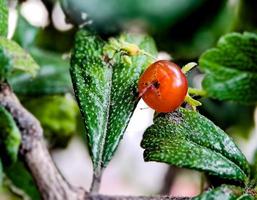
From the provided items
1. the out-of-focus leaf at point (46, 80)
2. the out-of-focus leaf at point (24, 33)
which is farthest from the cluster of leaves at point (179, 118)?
the out-of-focus leaf at point (24, 33)

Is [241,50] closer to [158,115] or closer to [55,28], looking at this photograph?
[158,115]

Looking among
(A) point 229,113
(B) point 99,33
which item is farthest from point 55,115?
(A) point 229,113

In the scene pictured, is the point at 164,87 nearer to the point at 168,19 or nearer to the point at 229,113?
the point at 168,19

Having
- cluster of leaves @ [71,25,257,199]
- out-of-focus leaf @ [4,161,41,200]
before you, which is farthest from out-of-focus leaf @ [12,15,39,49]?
cluster of leaves @ [71,25,257,199]

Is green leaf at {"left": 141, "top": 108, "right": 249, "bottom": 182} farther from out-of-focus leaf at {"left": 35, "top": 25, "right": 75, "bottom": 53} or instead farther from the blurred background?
out-of-focus leaf at {"left": 35, "top": 25, "right": 75, "bottom": 53}

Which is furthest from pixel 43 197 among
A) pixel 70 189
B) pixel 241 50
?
pixel 241 50
